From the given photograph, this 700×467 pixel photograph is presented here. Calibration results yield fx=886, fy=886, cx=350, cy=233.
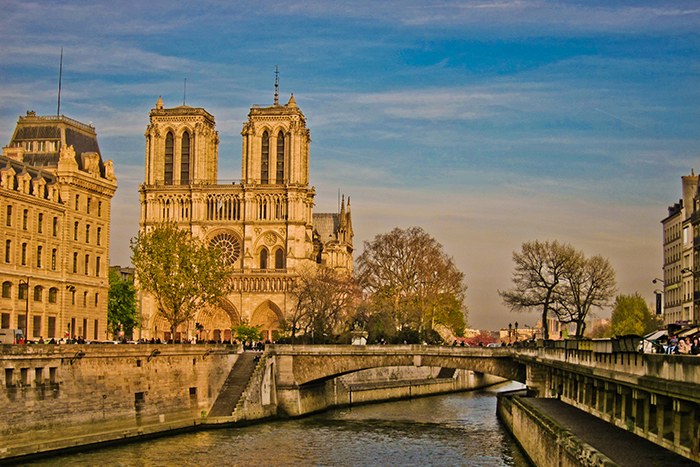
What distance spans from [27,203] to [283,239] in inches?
2287

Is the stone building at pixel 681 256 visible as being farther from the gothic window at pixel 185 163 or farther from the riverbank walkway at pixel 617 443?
the gothic window at pixel 185 163

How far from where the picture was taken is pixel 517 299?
252 ft

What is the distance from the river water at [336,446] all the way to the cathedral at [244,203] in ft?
179

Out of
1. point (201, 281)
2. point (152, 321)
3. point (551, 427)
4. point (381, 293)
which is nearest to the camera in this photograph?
point (551, 427)

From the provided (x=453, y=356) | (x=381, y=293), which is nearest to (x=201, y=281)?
(x=453, y=356)

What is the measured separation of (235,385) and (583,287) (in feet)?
116

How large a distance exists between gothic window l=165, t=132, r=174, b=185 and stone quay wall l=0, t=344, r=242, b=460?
223 ft

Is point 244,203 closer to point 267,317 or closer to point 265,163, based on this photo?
point 265,163

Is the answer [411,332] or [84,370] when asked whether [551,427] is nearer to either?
[84,370]

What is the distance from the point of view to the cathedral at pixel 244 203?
115 metres

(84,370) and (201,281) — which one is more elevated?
(201,281)

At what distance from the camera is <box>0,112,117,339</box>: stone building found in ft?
194

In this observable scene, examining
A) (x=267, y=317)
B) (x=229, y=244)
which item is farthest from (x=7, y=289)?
(x=229, y=244)

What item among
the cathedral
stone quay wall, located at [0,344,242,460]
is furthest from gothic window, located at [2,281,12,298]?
the cathedral
